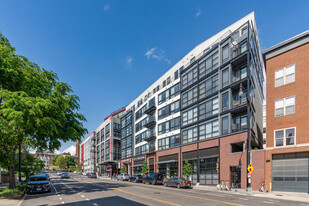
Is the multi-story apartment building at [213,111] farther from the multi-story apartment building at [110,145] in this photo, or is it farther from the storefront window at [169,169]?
the multi-story apartment building at [110,145]

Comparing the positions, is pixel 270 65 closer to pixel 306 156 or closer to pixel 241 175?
pixel 306 156

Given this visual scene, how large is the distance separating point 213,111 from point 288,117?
33.3 ft

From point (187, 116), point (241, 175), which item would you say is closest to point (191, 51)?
point (187, 116)

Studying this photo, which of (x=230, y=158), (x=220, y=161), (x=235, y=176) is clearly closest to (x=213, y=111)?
(x=220, y=161)

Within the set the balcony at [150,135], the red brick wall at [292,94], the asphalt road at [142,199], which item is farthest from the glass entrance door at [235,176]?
the balcony at [150,135]

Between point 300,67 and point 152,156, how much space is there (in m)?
34.2

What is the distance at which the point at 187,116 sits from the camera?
3812 cm

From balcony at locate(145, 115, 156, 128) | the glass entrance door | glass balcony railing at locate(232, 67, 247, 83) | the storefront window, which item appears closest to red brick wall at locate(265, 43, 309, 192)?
glass balcony railing at locate(232, 67, 247, 83)

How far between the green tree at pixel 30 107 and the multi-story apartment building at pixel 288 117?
21.3m

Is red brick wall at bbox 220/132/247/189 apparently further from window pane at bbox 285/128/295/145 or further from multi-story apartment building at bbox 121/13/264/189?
window pane at bbox 285/128/295/145

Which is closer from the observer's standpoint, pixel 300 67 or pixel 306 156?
pixel 306 156

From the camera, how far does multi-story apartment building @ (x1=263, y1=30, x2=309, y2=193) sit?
2203 cm

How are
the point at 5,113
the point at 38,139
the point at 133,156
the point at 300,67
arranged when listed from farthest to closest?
1. the point at 133,156
2. the point at 300,67
3. the point at 38,139
4. the point at 5,113

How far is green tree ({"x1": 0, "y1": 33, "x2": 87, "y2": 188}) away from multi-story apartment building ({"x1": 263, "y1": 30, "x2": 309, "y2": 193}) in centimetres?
2132
